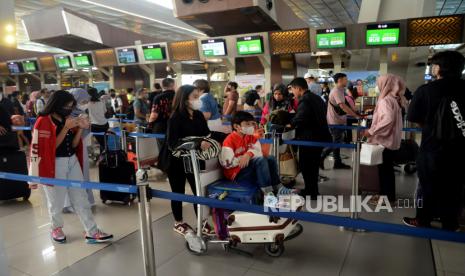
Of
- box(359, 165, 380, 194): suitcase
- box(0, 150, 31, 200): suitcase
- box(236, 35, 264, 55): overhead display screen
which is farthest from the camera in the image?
box(236, 35, 264, 55): overhead display screen

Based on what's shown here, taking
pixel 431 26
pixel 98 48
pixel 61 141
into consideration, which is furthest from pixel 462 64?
pixel 98 48

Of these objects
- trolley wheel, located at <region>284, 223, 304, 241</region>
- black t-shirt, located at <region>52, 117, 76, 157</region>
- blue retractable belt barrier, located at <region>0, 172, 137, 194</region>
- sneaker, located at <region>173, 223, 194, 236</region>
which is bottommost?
sneaker, located at <region>173, 223, 194, 236</region>

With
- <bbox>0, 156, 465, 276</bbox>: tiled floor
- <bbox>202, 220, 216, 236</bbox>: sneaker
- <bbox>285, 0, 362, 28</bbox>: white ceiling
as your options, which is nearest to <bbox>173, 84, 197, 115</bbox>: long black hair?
<bbox>202, 220, 216, 236</bbox>: sneaker

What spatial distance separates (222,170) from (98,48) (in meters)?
11.5

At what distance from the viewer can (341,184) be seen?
509 centimetres

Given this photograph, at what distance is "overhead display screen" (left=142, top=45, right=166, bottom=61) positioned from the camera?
1027 centimetres

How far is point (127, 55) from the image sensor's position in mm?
10977

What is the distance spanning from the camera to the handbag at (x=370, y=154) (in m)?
3.51

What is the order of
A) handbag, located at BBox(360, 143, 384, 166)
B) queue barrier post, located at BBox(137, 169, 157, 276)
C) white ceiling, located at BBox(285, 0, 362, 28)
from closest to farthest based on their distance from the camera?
queue barrier post, located at BBox(137, 169, 157, 276)
handbag, located at BBox(360, 143, 384, 166)
white ceiling, located at BBox(285, 0, 362, 28)

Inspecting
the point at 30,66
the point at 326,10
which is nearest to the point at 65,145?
the point at 30,66

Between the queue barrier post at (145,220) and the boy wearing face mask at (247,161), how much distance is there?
100cm

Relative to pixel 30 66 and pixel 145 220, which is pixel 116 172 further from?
pixel 30 66

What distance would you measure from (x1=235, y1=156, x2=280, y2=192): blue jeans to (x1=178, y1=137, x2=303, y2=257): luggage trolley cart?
10 cm

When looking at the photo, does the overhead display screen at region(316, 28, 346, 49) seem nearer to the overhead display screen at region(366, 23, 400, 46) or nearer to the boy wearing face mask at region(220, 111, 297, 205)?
the overhead display screen at region(366, 23, 400, 46)
